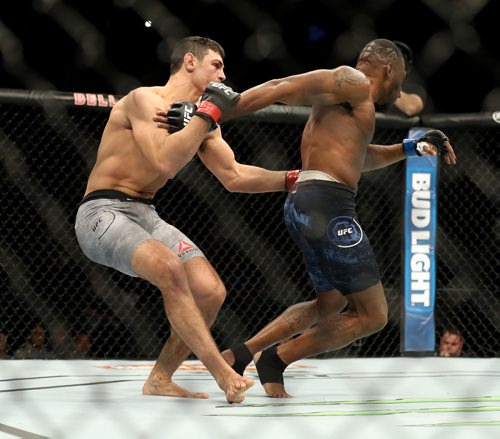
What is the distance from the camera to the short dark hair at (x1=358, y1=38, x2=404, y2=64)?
2586 mm

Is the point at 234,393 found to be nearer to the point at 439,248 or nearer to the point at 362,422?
the point at 362,422

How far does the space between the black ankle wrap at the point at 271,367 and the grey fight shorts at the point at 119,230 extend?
0.36m

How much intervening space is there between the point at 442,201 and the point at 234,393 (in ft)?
8.82

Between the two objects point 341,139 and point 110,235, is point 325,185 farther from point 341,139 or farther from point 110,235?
point 110,235

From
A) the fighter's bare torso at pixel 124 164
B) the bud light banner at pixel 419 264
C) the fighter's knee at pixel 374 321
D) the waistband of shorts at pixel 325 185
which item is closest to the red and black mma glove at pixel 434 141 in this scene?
the waistband of shorts at pixel 325 185

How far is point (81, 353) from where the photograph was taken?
4.10 meters

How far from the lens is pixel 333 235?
95.6 inches

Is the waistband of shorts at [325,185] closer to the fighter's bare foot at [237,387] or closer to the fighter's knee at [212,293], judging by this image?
the fighter's knee at [212,293]

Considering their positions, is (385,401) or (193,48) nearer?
(385,401)

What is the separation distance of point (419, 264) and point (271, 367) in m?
1.76

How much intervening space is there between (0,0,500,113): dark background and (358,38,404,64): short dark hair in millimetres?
782

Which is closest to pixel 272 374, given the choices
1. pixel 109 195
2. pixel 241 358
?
pixel 241 358

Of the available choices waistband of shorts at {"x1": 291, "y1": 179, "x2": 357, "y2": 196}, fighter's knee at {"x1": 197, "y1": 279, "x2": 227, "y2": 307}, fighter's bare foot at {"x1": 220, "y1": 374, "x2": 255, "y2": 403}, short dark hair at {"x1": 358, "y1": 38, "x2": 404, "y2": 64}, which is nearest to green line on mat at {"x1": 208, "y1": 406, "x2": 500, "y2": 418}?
fighter's bare foot at {"x1": 220, "y1": 374, "x2": 255, "y2": 403}

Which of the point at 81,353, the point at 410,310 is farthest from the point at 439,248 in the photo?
the point at 81,353
